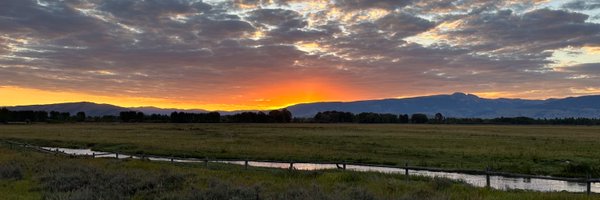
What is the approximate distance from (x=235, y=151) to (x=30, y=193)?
31.9 m

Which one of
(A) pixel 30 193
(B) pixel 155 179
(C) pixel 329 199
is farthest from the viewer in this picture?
(B) pixel 155 179

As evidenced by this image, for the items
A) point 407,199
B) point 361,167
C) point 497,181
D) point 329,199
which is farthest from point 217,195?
point 361,167

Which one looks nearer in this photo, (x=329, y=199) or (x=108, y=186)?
(x=329, y=199)

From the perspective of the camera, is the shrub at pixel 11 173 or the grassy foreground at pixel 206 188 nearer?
the grassy foreground at pixel 206 188

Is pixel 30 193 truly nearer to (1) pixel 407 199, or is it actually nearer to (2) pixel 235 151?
(1) pixel 407 199

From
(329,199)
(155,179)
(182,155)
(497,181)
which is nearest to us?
(329,199)

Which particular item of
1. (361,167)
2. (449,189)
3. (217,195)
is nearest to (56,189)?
(217,195)

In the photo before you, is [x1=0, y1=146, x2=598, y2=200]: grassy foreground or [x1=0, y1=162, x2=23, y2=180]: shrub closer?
[x1=0, y1=146, x2=598, y2=200]: grassy foreground

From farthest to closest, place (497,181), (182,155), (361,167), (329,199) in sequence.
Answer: (182,155) < (361,167) < (497,181) < (329,199)

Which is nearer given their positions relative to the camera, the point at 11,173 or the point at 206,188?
the point at 206,188

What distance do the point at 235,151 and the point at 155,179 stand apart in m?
29.3

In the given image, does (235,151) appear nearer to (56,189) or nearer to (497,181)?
(497,181)

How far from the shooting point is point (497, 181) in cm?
2728

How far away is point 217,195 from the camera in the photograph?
1507 cm
